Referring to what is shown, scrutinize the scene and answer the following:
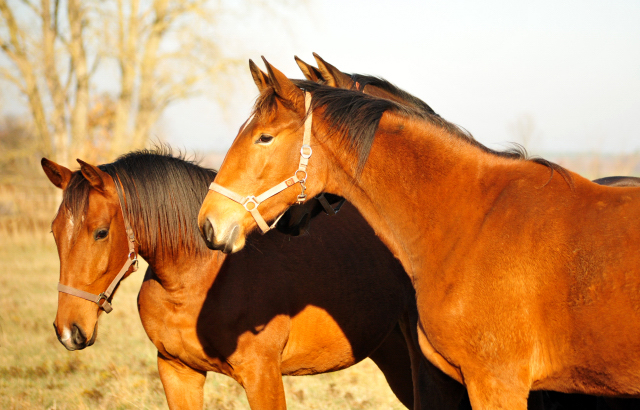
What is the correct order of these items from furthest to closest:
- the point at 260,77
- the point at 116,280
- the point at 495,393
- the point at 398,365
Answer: the point at 398,365, the point at 116,280, the point at 260,77, the point at 495,393

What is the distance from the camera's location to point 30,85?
16.2 metres

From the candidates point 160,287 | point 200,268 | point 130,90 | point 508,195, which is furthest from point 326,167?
point 130,90

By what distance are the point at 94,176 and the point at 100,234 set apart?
0.37 m

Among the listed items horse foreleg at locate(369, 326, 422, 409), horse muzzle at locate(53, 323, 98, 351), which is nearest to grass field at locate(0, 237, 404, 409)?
horse foreleg at locate(369, 326, 422, 409)

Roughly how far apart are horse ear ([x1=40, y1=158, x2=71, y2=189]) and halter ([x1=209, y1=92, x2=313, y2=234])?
1330 mm

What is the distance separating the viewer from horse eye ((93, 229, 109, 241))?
10.4ft

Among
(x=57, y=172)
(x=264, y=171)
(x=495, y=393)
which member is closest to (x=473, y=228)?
(x=495, y=393)

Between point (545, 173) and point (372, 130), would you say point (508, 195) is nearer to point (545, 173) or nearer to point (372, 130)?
point (545, 173)

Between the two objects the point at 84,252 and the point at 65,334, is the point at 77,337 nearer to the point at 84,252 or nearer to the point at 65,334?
the point at 65,334

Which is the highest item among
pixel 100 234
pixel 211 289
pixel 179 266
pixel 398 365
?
pixel 100 234

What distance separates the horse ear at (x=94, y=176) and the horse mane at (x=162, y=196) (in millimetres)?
68

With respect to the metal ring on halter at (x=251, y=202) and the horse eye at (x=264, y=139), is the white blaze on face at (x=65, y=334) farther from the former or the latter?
the horse eye at (x=264, y=139)

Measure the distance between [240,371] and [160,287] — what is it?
2.72ft

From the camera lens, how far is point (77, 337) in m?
3.14
